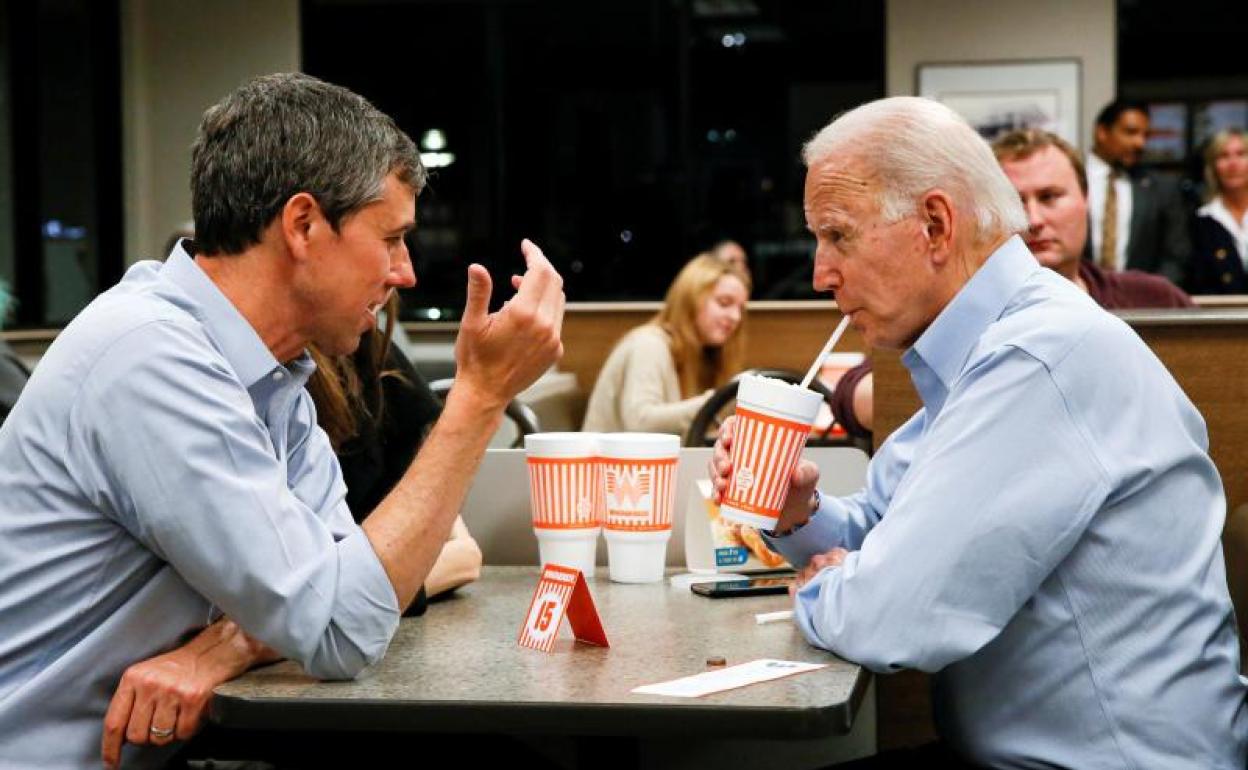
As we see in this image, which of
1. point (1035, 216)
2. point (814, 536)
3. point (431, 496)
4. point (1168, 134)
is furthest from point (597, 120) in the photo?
point (431, 496)

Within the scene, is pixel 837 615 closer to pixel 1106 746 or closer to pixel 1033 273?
pixel 1106 746

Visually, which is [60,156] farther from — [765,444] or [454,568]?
[765,444]

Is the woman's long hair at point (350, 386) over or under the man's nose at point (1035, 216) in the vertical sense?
under

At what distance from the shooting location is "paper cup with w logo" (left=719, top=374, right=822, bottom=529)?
66.2 inches

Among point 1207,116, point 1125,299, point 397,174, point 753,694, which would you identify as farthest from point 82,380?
point 1207,116

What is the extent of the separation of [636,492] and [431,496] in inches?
21.9

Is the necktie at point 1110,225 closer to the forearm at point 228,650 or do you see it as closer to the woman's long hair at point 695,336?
the woman's long hair at point 695,336

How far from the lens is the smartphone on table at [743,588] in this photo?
1.90 m

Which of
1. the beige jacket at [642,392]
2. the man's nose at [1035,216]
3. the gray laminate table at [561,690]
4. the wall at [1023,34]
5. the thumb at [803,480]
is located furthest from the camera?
the wall at [1023,34]

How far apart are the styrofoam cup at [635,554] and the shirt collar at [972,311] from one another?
1.57ft

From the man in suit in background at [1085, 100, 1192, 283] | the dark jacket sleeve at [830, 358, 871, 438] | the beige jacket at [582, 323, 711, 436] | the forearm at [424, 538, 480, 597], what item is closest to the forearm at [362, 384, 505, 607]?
the forearm at [424, 538, 480, 597]

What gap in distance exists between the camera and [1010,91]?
757 centimetres

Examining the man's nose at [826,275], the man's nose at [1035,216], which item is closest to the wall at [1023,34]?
the man's nose at [1035,216]

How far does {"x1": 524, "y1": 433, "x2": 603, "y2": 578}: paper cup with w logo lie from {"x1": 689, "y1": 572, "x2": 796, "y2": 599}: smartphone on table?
17cm
